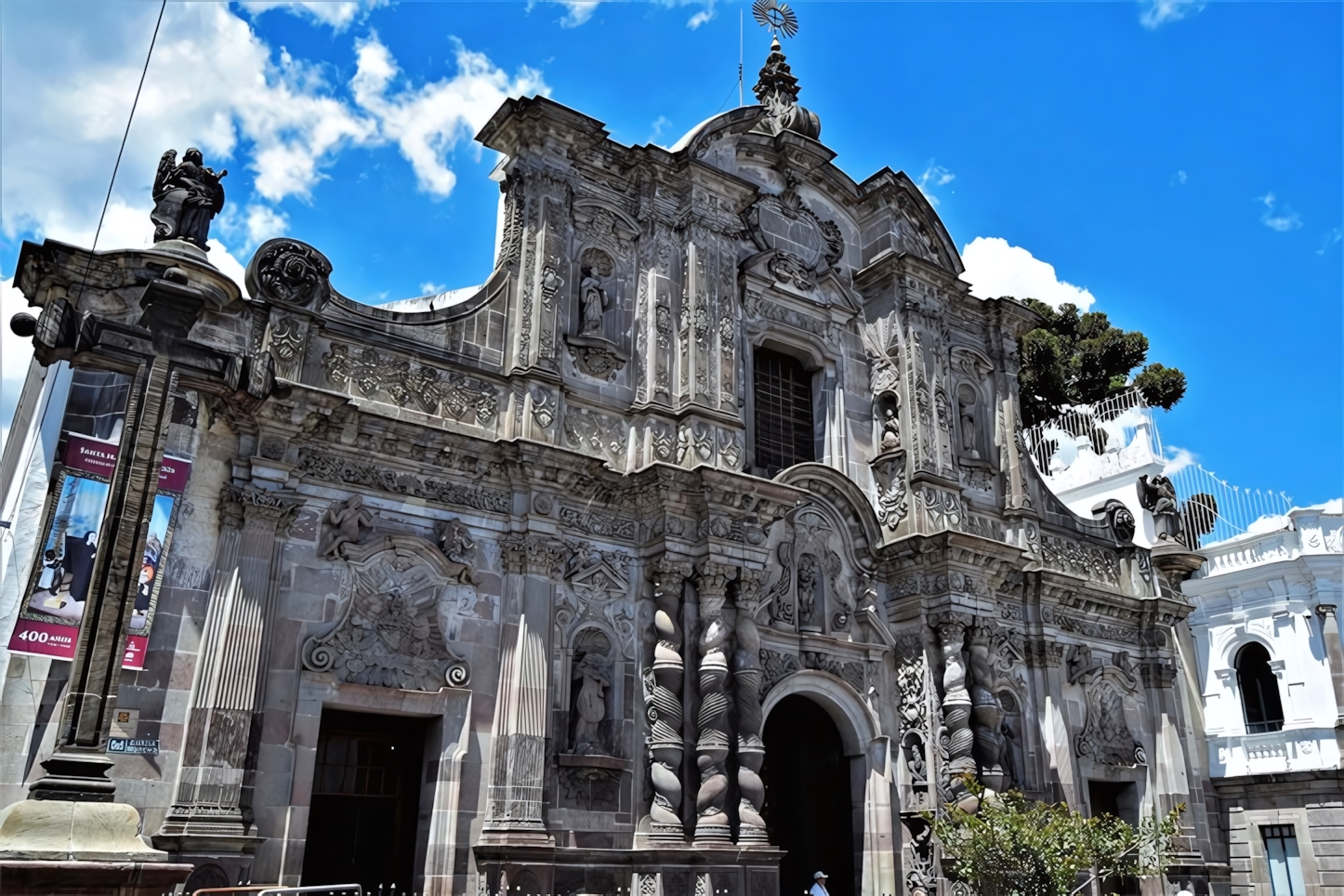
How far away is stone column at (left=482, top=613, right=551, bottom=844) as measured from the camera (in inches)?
489

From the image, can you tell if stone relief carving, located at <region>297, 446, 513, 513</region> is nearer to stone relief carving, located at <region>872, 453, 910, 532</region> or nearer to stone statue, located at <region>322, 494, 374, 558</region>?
stone statue, located at <region>322, 494, 374, 558</region>

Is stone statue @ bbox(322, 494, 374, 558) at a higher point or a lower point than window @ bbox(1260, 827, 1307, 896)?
higher

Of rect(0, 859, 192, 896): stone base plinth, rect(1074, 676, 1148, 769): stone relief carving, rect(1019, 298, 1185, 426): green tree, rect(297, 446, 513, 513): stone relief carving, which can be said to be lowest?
rect(0, 859, 192, 896): stone base plinth

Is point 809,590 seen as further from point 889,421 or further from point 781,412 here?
point 889,421

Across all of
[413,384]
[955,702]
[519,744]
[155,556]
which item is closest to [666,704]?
[519,744]

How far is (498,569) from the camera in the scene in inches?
540

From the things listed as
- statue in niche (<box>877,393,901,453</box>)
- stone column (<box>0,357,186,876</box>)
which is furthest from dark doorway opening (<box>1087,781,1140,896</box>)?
stone column (<box>0,357,186,876</box>)

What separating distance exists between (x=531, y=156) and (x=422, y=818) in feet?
30.6

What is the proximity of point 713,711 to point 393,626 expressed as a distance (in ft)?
14.0

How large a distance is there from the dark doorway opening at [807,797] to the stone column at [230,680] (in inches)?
318

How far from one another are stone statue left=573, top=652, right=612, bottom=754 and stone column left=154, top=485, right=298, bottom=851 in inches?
155

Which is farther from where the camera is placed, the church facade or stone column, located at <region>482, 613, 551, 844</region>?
stone column, located at <region>482, 613, 551, 844</region>

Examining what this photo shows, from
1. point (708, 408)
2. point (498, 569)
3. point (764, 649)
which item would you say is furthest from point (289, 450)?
point (764, 649)

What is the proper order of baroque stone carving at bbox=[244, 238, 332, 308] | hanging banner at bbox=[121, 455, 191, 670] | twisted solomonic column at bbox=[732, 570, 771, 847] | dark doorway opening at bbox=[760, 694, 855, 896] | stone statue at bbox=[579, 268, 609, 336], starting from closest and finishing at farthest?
1. hanging banner at bbox=[121, 455, 191, 670]
2. baroque stone carving at bbox=[244, 238, 332, 308]
3. twisted solomonic column at bbox=[732, 570, 771, 847]
4. stone statue at bbox=[579, 268, 609, 336]
5. dark doorway opening at bbox=[760, 694, 855, 896]
